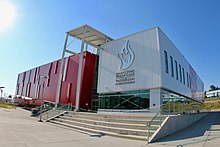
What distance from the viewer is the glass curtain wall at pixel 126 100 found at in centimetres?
1978

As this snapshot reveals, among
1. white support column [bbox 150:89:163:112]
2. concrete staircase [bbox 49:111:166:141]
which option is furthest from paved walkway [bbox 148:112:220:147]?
white support column [bbox 150:89:163:112]

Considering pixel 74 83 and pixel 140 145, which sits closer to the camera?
pixel 140 145

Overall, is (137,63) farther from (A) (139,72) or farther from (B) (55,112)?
(B) (55,112)

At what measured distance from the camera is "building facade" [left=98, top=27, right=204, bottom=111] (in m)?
Result: 19.2

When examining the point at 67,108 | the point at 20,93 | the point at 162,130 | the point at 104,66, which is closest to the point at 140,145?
the point at 162,130

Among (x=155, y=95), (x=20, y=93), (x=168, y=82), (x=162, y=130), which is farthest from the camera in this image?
(x=20, y=93)

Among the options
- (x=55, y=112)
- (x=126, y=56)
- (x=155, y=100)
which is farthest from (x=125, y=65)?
(x=55, y=112)

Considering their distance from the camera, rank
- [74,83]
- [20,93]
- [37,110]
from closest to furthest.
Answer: [37,110], [74,83], [20,93]

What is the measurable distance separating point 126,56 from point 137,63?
6.96 ft

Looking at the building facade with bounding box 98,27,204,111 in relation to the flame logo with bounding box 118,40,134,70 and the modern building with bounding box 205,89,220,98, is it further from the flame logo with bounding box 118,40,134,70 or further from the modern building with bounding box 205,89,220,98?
the modern building with bounding box 205,89,220,98

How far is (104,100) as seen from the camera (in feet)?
Answer: 80.0

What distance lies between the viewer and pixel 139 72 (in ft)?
67.5

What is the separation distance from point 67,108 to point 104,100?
16.9ft

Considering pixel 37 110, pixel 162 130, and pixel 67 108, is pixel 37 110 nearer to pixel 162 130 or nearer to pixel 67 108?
pixel 67 108
